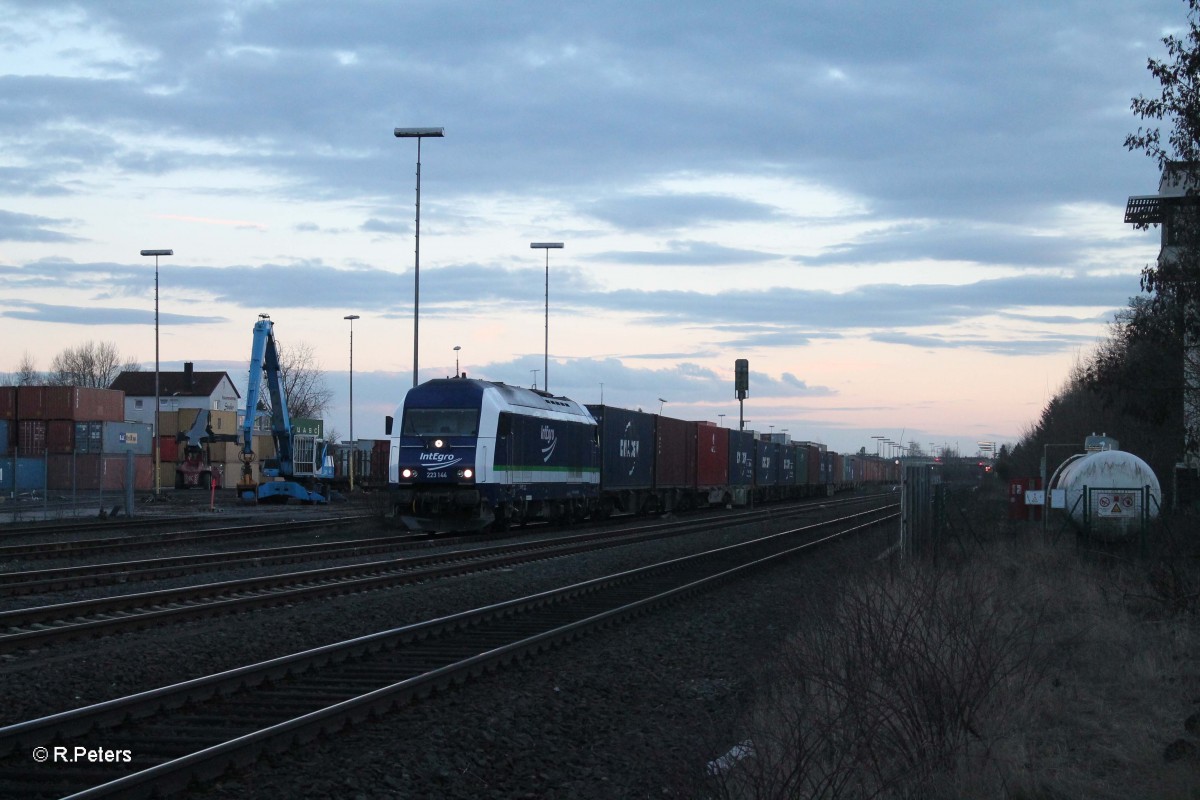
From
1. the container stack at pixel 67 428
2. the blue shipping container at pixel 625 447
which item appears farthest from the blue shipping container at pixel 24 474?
the blue shipping container at pixel 625 447

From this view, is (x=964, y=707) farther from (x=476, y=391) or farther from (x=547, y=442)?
(x=547, y=442)

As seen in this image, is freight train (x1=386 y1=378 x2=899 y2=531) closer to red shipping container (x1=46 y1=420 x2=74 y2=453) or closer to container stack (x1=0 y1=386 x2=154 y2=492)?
container stack (x1=0 y1=386 x2=154 y2=492)

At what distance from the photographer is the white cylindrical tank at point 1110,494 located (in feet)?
72.7

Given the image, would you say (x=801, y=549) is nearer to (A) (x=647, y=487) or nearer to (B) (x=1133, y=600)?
(B) (x=1133, y=600)

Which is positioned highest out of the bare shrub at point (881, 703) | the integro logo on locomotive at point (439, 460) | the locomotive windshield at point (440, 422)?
the locomotive windshield at point (440, 422)

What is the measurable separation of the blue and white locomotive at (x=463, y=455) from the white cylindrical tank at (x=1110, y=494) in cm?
1212

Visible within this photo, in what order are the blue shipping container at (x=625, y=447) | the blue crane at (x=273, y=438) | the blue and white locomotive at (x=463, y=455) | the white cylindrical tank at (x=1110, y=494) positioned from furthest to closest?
the blue crane at (x=273, y=438) → the blue shipping container at (x=625, y=447) → the blue and white locomotive at (x=463, y=455) → the white cylindrical tank at (x=1110, y=494)

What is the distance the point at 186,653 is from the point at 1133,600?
1177 cm

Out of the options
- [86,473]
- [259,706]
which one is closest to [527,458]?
[259,706]

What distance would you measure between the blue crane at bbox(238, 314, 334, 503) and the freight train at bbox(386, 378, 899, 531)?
10.4 m

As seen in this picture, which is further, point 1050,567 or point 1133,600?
point 1050,567

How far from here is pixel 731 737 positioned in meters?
8.20

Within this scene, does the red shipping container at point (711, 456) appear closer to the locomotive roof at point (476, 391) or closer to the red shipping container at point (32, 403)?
the locomotive roof at point (476, 391)

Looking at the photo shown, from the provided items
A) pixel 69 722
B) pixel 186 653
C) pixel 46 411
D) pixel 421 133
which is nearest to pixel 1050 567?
pixel 186 653
